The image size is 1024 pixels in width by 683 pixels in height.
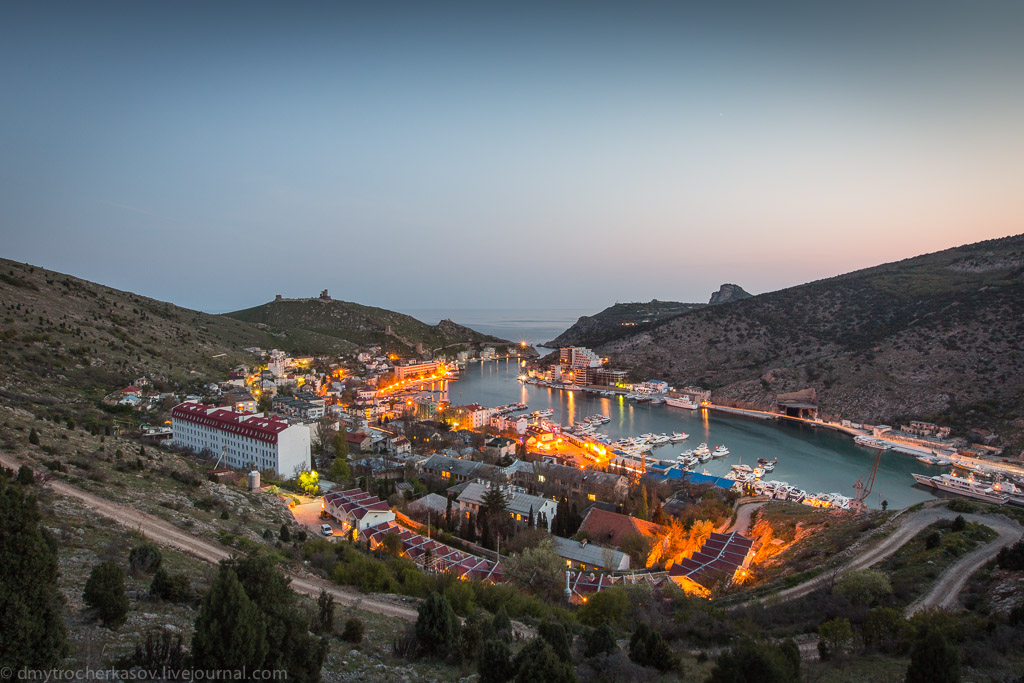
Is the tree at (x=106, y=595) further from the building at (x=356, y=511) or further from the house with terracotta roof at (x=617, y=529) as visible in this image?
the house with terracotta roof at (x=617, y=529)

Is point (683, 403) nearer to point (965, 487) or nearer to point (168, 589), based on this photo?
point (965, 487)

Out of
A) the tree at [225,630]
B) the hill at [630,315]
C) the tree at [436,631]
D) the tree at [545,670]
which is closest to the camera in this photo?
the tree at [225,630]

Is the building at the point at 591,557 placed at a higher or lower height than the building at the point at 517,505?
lower

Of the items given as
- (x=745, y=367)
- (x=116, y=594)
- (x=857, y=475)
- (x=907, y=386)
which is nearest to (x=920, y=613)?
(x=116, y=594)

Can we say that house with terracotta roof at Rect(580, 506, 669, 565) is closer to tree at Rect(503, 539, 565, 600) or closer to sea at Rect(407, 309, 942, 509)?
tree at Rect(503, 539, 565, 600)

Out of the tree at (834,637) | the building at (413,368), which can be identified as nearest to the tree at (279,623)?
the tree at (834,637)

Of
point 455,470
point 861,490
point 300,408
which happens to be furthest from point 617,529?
point 300,408
